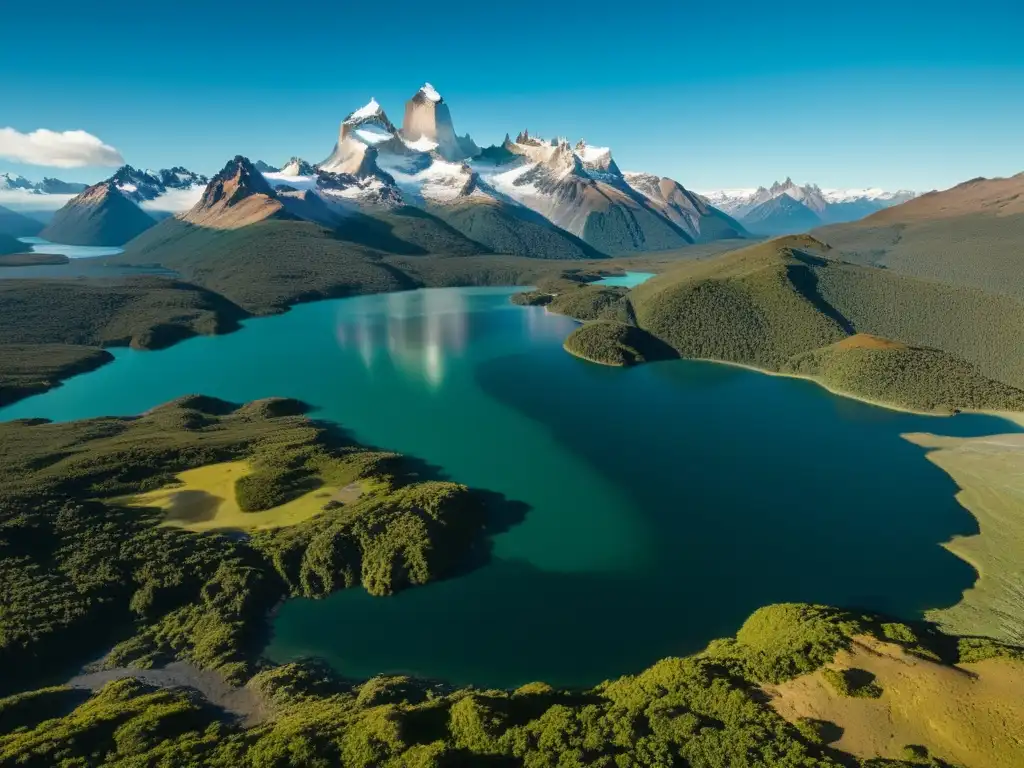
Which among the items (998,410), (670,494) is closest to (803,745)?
(670,494)

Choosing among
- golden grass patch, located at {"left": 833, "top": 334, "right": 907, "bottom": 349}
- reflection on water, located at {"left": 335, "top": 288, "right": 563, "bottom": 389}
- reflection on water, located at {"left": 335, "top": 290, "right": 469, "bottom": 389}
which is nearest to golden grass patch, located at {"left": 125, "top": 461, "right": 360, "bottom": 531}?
reflection on water, located at {"left": 335, "top": 288, "right": 563, "bottom": 389}

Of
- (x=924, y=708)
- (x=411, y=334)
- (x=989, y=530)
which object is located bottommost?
(x=989, y=530)

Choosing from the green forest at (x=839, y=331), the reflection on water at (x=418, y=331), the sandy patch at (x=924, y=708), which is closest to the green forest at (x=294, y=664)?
the sandy patch at (x=924, y=708)

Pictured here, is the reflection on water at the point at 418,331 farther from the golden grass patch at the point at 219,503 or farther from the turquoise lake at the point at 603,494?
the golden grass patch at the point at 219,503

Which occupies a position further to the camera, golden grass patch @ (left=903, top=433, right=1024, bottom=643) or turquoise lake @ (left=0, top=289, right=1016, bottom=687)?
golden grass patch @ (left=903, top=433, right=1024, bottom=643)

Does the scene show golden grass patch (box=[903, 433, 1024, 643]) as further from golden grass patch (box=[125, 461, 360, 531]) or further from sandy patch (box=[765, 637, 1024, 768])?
golden grass patch (box=[125, 461, 360, 531])

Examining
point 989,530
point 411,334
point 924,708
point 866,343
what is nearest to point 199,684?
point 924,708

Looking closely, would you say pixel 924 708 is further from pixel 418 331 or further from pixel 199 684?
pixel 418 331
